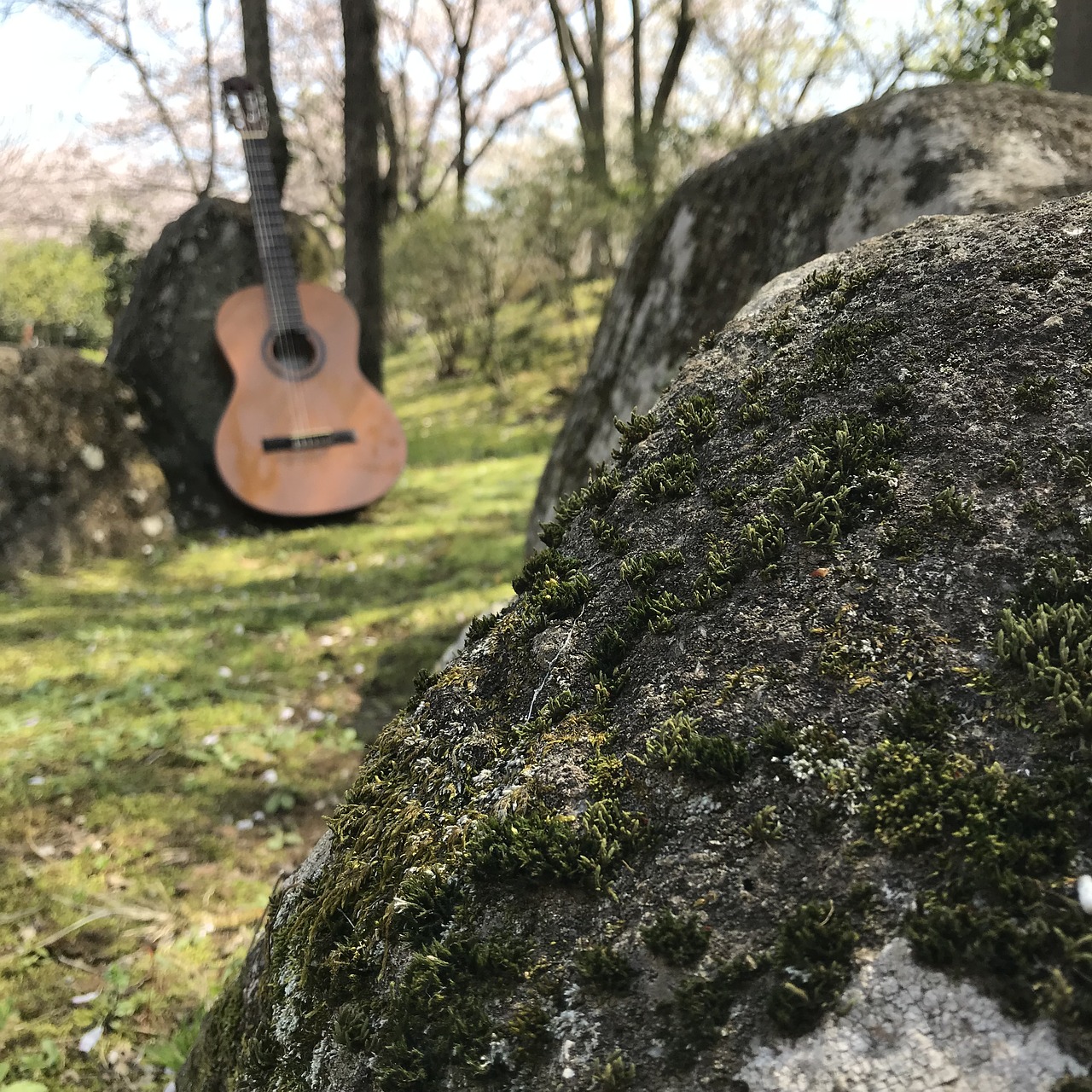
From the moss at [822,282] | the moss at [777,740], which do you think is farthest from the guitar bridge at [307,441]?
the moss at [777,740]

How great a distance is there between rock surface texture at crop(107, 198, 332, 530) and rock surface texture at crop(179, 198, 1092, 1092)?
6027mm

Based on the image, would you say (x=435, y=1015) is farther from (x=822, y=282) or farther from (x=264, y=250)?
(x=264, y=250)

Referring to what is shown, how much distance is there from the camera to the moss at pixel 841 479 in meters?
1.24

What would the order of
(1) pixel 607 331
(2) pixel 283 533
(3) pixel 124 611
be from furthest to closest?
1. (2) pixel 283 533
2. (3) pixel 124 611
3. (1) pixel 607 331

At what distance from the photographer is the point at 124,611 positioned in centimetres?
514

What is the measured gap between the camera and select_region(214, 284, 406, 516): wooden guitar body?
6660 mm

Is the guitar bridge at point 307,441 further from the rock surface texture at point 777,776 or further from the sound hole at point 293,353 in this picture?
the rock surface texture at point 777,776

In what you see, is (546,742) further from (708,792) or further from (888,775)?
(888,775)

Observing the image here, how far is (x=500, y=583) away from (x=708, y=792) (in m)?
4.35

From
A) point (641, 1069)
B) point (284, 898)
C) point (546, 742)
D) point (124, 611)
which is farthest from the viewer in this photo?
point (124, 611)

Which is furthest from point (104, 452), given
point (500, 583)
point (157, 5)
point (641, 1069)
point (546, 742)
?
point (157, 5)

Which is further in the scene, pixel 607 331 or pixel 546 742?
pixel 607 331

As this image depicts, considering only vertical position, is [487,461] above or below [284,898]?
above

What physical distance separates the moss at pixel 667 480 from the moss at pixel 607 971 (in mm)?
832
